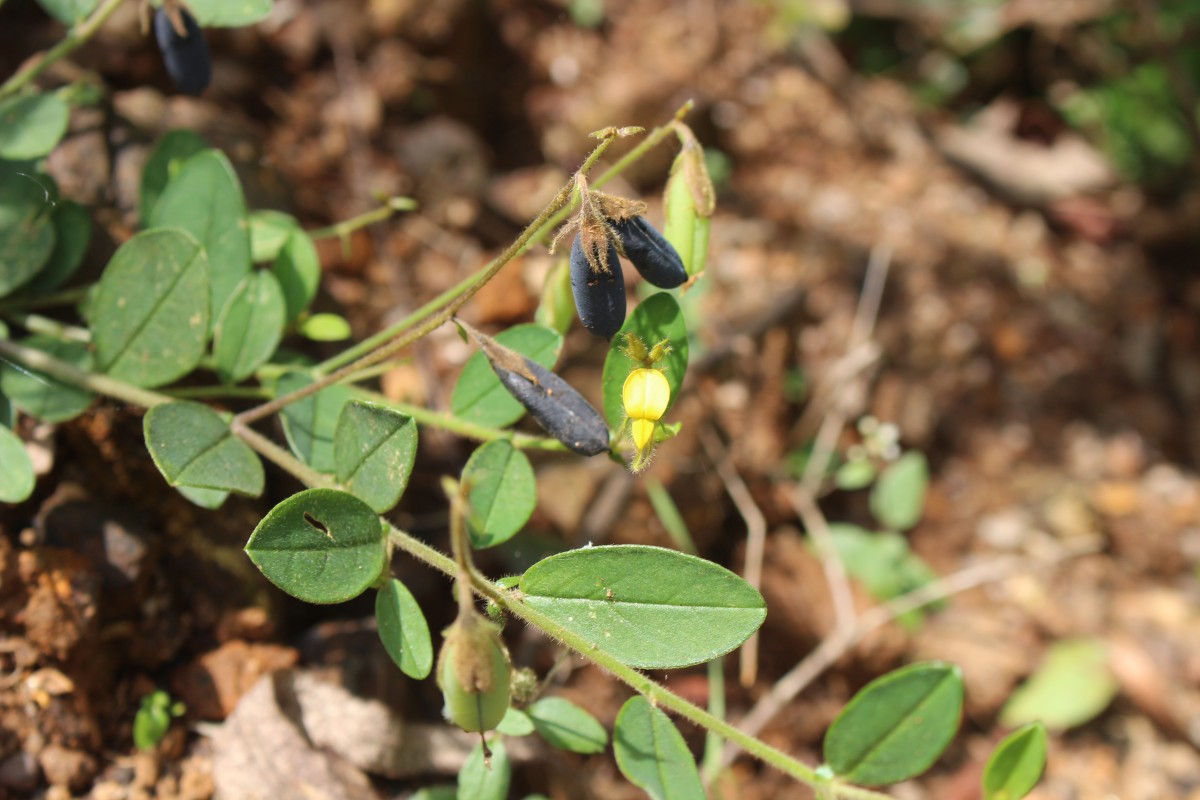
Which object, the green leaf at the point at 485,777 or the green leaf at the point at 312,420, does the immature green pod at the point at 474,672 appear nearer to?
the green leaf at the point at 485,777

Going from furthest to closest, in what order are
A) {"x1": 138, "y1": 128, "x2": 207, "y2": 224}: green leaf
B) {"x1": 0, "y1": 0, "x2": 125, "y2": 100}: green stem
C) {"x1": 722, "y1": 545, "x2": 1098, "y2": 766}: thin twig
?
{"x1": 722, "y1": 545, "x2": 1098, "y2": 766}: thin twig, {"x1": 138, "y1": 128, "x2": 207, "y2": 224}: green leaf, {"x1": 0, "y1": 0, "x2": 125, "y2": 100}: green stem

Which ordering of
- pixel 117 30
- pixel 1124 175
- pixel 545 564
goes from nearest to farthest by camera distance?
pixel 545 564 → pixel 117 30 → pixel 1124 175

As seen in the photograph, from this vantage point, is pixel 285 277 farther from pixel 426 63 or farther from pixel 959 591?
pixel 959 591

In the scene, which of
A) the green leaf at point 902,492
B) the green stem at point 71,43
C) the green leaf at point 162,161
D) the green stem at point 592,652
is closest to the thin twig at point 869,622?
the green leaf at point 902,492

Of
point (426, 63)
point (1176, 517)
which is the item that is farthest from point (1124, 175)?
point (426, 63)

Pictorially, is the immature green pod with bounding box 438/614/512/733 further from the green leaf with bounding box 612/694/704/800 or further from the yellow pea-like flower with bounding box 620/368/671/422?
the yellow pea-like flower with bounding box 620/368/671/422

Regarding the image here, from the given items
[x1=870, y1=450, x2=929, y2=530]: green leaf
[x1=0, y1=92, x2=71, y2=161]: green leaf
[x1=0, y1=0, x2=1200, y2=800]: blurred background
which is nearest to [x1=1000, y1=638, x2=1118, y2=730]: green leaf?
[x1=0, y1=0, x2=1200, y2=800]: blurred background

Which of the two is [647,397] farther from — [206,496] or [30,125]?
[30,125]
